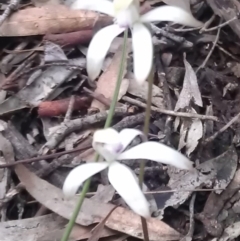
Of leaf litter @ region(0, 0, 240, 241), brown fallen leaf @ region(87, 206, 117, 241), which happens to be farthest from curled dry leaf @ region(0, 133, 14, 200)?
brown fallen leaf @ region(87, 206, 117, 241)

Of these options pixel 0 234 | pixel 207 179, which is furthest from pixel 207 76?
pixel 0 234

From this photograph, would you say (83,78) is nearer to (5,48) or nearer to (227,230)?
(5,48)

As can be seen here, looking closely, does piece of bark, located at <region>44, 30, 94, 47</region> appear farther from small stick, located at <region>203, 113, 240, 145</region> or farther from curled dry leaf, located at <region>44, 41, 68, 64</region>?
small stick, located at <region>203, 113, 240, 145</region>

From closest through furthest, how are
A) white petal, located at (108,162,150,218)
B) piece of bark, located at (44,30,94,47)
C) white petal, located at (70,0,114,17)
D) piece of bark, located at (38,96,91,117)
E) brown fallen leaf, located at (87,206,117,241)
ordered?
white petal, located at (108,162,150,218) < white petal, located at (70,0,114,17) < brown fallen leaf, located at (87,206,117,241) < piece of bark, located at (38,96,91,117) < piece of bark, located at (44,30,94,47)

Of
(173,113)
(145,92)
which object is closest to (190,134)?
(173,113)

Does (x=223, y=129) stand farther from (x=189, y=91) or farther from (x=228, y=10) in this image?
(x=228, y=10)

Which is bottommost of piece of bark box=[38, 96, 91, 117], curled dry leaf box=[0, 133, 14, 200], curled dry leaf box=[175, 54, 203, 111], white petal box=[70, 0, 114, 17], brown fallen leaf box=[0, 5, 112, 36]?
curled dry leaf box=[0, 133, 14, 200]

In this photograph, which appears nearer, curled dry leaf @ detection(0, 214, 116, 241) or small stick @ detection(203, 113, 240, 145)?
curled dry leaf @ detection(0, 214, 116, 241)
